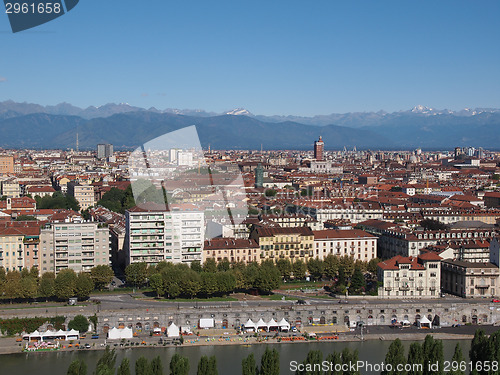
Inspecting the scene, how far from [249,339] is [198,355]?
1.08 metres

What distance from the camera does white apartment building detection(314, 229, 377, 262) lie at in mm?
16203

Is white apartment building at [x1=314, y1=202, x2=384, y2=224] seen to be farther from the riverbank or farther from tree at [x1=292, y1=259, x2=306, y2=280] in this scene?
the riverbank

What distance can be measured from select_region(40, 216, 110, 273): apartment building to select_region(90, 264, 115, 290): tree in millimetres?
615

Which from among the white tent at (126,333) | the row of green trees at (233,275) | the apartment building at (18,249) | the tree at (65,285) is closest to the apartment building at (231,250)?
the row of green trees at (233,275)

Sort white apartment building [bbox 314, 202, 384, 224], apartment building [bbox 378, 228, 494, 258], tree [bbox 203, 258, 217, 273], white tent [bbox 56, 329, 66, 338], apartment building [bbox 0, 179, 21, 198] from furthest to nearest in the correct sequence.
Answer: apartment building [bbox 0, 179, 21, 198], white apartment building [bbox 314, 202, 384, 224], apartment building [bbox 378, 228, 494, 258], tree [bbox 203, 258, 217, 273], white tent [bbox 56, 329, 66, 338]

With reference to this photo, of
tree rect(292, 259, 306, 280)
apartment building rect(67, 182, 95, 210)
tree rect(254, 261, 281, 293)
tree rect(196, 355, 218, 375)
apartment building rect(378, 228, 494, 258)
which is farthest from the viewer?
apartment building rect(67, 182, 95, 210)

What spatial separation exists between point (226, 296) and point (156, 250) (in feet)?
6.70

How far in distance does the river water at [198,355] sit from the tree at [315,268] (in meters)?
3.79

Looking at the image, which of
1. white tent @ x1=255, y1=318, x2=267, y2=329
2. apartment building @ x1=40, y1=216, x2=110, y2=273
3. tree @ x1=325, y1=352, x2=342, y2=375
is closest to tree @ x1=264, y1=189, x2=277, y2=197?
apartment building @ x1=40, y1=216, x2=110, y2=273

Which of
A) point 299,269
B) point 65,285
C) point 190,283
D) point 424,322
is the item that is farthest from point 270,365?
point 299,269

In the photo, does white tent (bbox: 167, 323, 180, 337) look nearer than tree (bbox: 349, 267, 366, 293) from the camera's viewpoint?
Yes

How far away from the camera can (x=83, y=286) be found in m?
12.8

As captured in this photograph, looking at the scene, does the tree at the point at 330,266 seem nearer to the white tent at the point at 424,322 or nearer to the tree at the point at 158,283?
the white tent at the point at 424,322

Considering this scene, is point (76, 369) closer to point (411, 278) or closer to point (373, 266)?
point (411, 278)
